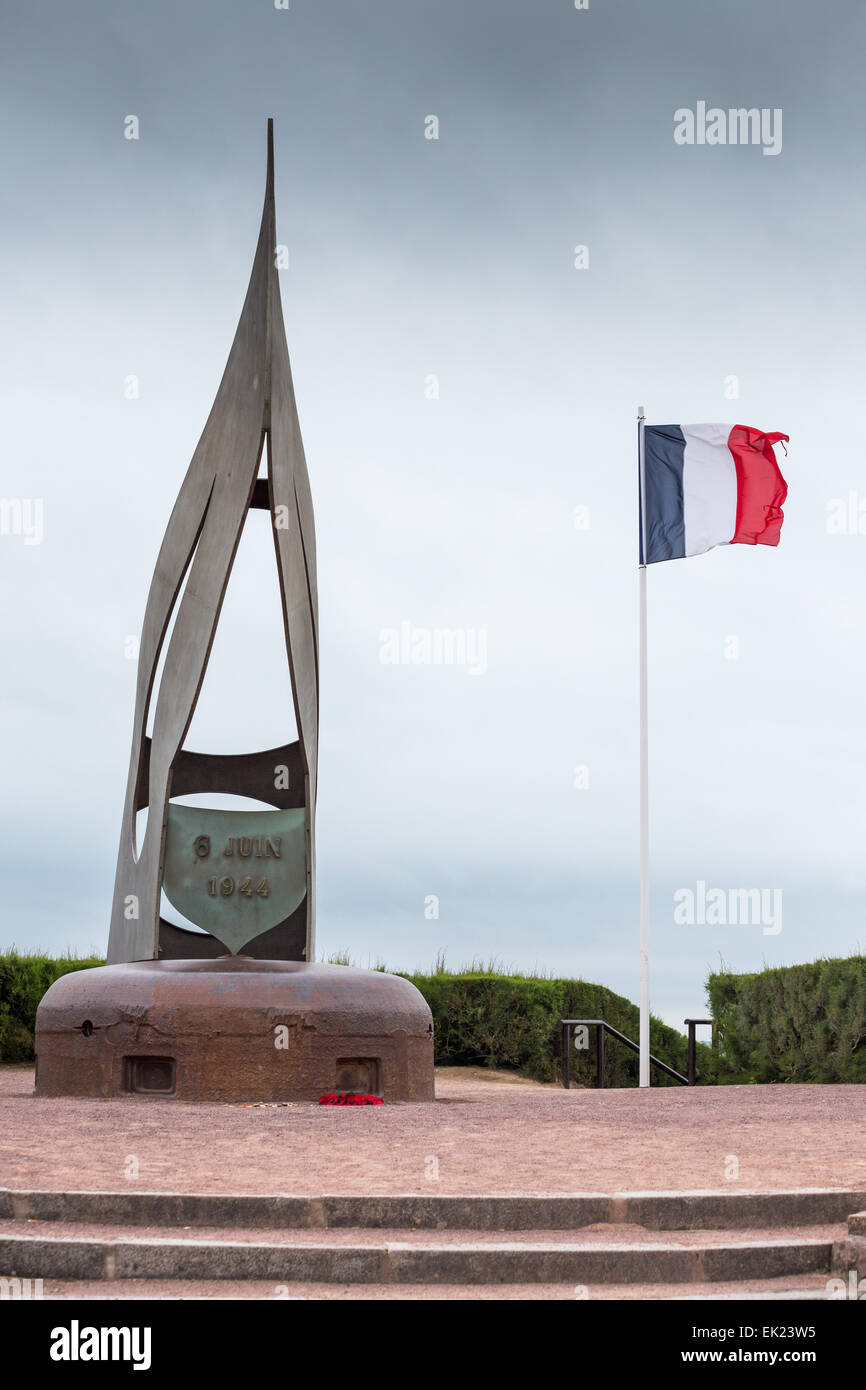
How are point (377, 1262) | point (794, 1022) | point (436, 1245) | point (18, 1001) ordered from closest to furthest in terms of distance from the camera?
point (377, 1262)
point (436, 1245)
point (794, 1022)
point (18, 1001)

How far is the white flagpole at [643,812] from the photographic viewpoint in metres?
12.6

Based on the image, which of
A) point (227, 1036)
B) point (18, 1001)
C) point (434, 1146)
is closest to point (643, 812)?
point (227, 1036)

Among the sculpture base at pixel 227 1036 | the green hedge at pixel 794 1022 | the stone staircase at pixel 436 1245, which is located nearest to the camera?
the stone staircase at pixel 436 1245

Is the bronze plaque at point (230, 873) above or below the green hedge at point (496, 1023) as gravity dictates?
above

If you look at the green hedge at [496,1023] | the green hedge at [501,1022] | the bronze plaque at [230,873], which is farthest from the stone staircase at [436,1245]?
the green hedge at [496,1023]

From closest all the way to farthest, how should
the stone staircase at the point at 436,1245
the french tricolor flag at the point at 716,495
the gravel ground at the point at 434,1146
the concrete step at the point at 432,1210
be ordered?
1. the stone staircase at the point at 436,1245
2. the concrete step at the point at 432,1210
3. the gravel ground at the point at 434,1146
4. the french tricolor flag at the point at 716,495

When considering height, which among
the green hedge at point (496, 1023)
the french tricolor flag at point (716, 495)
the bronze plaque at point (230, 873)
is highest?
the french tricolor flag at point (716, 495)

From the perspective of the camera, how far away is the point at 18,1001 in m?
15.5

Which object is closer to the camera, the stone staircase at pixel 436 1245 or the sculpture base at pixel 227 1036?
the stone staircase at pixel 436 1245

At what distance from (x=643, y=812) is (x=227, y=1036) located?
5214mm

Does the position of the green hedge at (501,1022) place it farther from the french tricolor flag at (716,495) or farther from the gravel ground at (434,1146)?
the gravel ground at (434,1146)

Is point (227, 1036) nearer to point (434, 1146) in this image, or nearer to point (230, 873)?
point (230, 873)

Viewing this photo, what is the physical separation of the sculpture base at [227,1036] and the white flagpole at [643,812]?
3168 millimetres

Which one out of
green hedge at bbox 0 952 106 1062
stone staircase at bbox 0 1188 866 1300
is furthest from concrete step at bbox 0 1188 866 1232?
green hedge at bbox 0 952 106 1062
